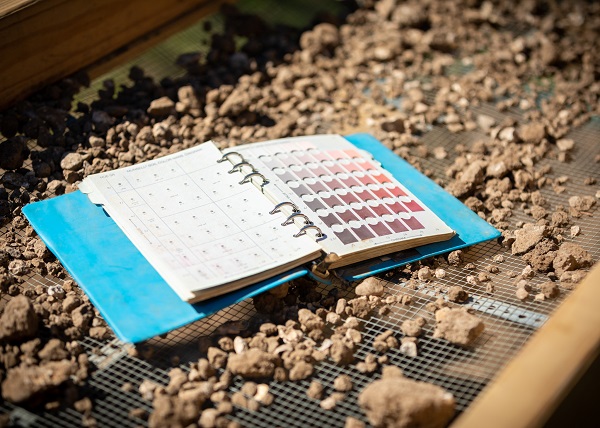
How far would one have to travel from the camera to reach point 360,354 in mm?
1352

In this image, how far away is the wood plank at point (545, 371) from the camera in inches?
41.2

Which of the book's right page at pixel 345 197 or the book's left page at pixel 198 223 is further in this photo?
the book's right page at pixel 345 197

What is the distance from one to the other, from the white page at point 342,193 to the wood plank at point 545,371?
387 millimetres

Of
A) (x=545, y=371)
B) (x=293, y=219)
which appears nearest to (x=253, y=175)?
(x=293, y=219)

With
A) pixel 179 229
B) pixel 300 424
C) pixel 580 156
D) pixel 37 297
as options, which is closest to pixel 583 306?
pixel 300 424

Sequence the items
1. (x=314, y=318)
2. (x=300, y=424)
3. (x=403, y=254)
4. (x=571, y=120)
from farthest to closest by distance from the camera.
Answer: (x=571, y=120)
(x=403, y=254)
(x=314, y=318)
(x=300, y=424)

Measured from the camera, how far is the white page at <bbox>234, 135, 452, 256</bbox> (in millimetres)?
1479

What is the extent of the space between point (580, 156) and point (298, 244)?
1023 millimetres

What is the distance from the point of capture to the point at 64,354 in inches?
50.4

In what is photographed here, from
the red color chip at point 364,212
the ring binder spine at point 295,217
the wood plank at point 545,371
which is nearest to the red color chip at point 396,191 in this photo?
the red color chip at point 364,212

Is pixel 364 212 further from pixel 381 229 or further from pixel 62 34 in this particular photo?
pixel 62 34

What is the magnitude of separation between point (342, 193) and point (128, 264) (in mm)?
500

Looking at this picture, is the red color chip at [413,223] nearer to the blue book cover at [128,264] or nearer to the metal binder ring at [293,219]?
the blue book cover at [128,264]

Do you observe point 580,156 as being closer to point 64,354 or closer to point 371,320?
point 371,320
